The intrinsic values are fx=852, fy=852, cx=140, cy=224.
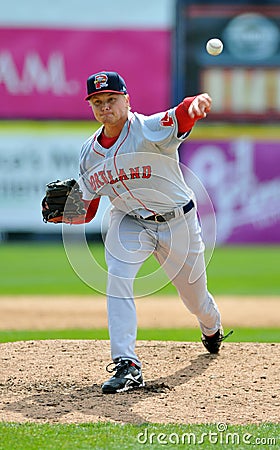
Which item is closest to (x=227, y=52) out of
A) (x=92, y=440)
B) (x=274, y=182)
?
(x=274, y=182)

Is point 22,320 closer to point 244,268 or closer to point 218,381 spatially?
point 218,381

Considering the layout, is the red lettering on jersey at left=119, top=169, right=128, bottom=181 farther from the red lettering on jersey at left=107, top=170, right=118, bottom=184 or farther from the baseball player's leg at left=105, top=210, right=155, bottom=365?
the baseball player's leg at left=105, top=210, right=155, bottom=365

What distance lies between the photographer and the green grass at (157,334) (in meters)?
6.71

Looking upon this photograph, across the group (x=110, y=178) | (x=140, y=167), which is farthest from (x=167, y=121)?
(x=110, y=178)

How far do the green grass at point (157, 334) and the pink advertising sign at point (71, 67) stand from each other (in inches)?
308

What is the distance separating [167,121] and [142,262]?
0.77m

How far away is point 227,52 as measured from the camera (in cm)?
1396

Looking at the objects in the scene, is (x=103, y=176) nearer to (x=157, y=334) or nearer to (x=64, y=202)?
(x=64, y=202)

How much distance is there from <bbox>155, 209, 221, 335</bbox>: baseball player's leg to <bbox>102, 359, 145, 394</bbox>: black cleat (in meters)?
0.69

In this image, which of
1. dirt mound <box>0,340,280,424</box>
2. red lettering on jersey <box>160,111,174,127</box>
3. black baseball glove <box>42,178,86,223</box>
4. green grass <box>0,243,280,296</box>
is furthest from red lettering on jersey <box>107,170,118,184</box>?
green grass <box>0,243,280,296</box>

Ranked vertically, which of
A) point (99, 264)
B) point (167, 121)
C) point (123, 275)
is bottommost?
point (99, 264)

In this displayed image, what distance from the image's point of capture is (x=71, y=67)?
14734 millimetres

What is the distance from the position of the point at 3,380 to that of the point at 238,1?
35.8 feet

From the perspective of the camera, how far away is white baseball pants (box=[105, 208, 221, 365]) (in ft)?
14.4
